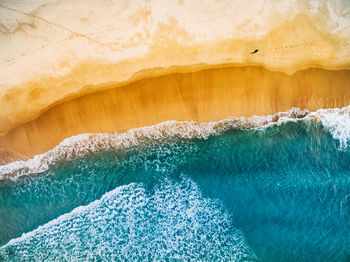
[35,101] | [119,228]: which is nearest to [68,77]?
[35,101]

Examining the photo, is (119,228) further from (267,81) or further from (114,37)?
(267,81)

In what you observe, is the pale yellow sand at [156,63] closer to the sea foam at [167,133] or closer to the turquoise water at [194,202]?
the sea foam at [167,133]

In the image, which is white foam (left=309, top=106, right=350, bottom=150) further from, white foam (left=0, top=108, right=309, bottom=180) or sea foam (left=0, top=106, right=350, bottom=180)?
white foam (left=0, top=108, right=309, bottom=180)

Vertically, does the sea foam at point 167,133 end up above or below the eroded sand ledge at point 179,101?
below

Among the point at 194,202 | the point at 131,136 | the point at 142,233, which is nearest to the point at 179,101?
the point at 131,136

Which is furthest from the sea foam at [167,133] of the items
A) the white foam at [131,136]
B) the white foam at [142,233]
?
the white foam at [142,233]

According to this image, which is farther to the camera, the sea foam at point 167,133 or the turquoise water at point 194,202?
the sea foam at point 167,133

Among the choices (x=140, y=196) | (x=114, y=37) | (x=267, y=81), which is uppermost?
(x=114, y=37)
